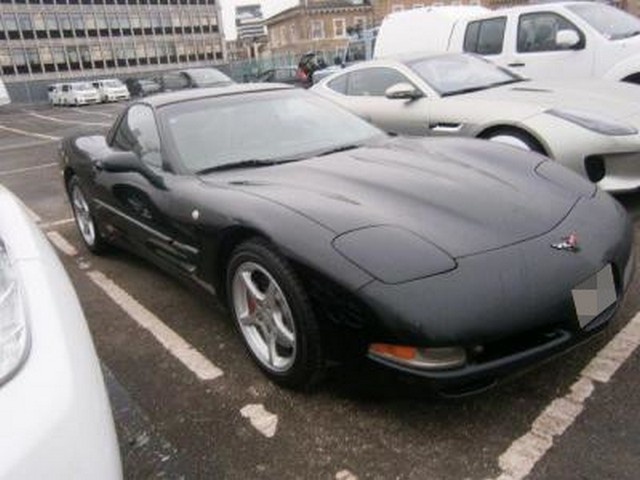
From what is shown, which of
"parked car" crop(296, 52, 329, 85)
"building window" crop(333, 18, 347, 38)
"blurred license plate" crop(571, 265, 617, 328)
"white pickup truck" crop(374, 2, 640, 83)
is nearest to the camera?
"blurred license plate" crop(571, 265, 617, 328)

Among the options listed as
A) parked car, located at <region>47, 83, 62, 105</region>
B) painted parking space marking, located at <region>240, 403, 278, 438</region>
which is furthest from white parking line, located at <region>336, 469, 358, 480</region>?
parked car, located at <region>47, 83, 62, 105</region>

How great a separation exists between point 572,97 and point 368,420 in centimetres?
364

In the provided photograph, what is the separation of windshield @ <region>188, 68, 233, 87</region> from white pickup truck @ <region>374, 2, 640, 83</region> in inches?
474

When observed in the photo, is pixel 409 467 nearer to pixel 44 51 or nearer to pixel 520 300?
pixel 520 300

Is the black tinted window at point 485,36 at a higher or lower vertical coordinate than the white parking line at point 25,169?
higher

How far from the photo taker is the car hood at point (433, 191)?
2.48 m

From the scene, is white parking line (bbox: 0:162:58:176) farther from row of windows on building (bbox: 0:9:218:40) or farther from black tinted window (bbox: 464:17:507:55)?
row of windows on building (bbox: 0:9:218:40)

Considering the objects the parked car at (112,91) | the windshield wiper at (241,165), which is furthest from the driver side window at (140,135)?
the parked car at (112,91)

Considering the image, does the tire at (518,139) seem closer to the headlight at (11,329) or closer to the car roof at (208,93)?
the car roof at (208,93)

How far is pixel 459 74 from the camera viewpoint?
5.90 metres

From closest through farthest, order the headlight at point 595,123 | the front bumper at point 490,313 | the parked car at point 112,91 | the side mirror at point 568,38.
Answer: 1. the front bumper at point 490,313
2. the headlight at point 595,123
3. the side mirror at point 568,38
4. the parked car at point 112,91

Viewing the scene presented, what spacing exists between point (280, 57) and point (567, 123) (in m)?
51.7

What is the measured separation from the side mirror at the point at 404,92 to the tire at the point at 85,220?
8.92ft

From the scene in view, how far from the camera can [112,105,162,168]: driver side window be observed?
12.1ft
